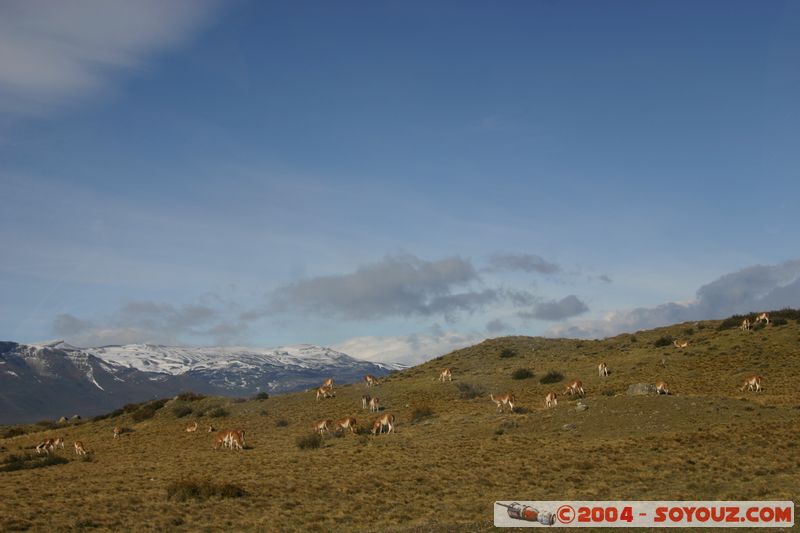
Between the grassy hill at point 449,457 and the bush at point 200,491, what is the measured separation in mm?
80

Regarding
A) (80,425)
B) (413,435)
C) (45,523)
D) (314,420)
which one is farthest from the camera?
(80,425)

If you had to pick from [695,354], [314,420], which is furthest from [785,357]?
[314,420]

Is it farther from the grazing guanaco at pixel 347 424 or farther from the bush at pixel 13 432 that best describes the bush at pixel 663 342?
the bush at pixel 13 432

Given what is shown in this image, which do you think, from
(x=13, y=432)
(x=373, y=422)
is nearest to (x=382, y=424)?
(x=373, y=422)

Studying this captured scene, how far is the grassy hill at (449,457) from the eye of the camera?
819 inches

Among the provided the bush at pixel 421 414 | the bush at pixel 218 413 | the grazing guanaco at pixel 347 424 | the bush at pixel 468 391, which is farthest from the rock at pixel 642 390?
the bush at pixel 218 413

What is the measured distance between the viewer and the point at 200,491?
77.5ft

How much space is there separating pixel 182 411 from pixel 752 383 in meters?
45.5

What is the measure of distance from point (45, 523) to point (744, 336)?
182 feet

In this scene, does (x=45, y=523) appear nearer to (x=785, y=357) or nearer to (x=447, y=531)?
(x=447, y=531)

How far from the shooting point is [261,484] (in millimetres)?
25547

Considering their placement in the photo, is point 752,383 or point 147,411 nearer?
point 752,383

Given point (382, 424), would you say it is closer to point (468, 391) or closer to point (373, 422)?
point (373, 422)

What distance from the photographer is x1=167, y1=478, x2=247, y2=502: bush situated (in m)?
23.3
